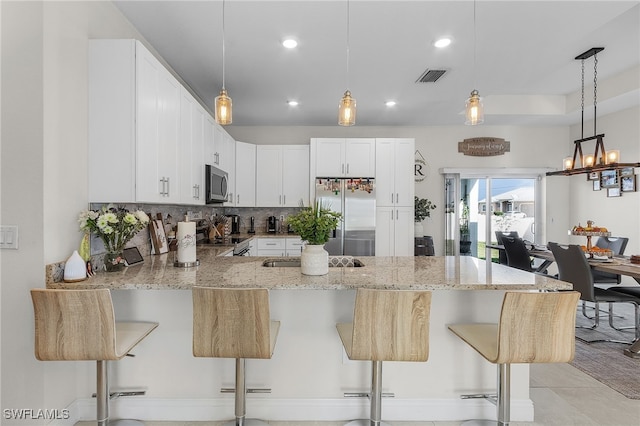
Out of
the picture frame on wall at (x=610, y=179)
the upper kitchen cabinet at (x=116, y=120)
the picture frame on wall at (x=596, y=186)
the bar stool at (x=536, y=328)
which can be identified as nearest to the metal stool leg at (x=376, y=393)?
the bar stool at (x=536, y=328)

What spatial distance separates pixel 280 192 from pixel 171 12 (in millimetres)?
3051

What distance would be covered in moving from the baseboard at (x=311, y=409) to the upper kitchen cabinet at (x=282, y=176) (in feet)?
11.2

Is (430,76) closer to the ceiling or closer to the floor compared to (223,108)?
closer to the ceiling

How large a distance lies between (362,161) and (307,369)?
3.39 m

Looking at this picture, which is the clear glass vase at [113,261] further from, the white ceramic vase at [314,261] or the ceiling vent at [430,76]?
the ceiling vent at [430,76]

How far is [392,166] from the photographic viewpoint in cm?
510

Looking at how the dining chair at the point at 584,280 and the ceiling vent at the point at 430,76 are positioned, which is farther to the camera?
the ceiling vent at the point at 430,76

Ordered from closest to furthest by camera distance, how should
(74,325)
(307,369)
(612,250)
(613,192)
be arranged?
(74,325) < (307,369) < (612,250) < (613,192)

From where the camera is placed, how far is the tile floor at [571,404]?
2180 millimetres

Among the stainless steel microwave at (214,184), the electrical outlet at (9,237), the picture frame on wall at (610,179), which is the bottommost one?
the electrical outlet at (9,237)

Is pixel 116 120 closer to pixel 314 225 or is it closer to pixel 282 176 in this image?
pixel 314 225

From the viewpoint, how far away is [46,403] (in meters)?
1.90

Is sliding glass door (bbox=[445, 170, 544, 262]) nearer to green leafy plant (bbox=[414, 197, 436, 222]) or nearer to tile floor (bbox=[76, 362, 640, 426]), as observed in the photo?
green leafy plant (bbox=[414, 197, 436, 222])

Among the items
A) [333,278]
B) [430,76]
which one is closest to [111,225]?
[333,278]
